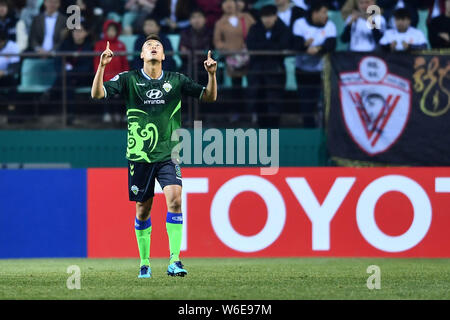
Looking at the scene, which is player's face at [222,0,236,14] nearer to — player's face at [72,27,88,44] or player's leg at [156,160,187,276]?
player's face at [72,27,88,44]

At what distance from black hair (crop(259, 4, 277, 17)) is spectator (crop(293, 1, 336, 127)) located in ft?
1.24

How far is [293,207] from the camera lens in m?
13.2

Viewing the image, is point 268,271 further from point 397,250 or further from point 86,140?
point 86,140

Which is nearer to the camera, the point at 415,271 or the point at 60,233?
the point at 415,271

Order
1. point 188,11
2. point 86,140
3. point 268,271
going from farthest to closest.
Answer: point 188,11
point 86,140
point 268,271

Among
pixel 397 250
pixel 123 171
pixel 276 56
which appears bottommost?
pixel 397 250

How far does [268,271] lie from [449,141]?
3.93 m

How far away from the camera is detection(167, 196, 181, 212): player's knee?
927 centimetres

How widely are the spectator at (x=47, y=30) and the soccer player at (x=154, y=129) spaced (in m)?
6.09

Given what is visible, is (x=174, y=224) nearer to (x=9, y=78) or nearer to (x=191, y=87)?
(x=191, y=87)

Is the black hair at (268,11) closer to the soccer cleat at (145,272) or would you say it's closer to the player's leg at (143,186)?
the player's leg at (143,186)

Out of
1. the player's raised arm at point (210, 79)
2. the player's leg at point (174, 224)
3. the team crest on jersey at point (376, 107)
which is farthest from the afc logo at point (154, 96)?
the team crest on jersey at point (376, 107)
